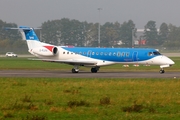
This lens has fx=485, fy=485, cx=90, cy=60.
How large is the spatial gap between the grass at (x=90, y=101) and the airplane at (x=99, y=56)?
16.7m

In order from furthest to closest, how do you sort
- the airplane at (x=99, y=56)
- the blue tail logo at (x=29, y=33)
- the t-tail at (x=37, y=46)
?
the blue tail logo at (x=29, y=33), the t-tail at (x=37, y=46), the airplane at (x=99, y=56)

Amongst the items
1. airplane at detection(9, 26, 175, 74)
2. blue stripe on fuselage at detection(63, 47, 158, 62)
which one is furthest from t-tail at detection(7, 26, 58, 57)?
blue stripe on fuselage at detection(63, 47, 158, 62)

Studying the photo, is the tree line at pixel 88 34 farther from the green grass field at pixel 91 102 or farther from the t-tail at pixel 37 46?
the green grass field at pixel 91 102

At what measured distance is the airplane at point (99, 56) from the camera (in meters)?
45.7

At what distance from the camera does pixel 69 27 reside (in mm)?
177250

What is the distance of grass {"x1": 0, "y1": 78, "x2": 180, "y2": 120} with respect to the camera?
17.1m

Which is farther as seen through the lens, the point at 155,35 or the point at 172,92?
the point at 155,35

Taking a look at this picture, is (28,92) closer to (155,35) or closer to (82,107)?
(82,107)

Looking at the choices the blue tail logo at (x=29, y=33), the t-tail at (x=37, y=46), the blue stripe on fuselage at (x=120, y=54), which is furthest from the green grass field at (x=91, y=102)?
the blue tail logo at (x=29, y=33)

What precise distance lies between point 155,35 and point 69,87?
159991 mm

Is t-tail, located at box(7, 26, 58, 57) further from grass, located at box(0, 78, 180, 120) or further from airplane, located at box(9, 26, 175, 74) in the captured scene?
grass, located at box(0, 78, 180, 120)

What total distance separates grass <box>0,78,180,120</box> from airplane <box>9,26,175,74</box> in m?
16.7

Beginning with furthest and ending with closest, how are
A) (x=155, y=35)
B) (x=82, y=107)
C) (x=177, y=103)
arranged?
1. (x=155, y=35)
2. (x=177, y=103)
3. (x=82, y=107)

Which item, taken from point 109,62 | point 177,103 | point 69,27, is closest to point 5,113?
point 177,103
